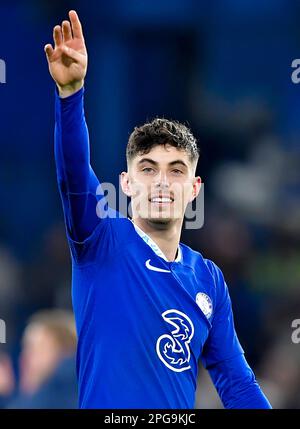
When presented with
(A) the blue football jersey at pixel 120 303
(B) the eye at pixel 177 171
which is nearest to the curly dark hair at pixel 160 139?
(B) the eye at pixel 177 171

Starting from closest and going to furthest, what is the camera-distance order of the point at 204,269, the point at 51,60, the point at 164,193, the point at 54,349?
the point at 51,60, the point at 164,193, the point at 204,269, the point at 54,349

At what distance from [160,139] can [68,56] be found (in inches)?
26.8

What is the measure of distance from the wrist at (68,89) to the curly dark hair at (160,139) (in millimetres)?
554

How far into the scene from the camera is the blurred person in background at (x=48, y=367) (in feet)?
16.1

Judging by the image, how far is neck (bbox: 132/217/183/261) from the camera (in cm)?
394

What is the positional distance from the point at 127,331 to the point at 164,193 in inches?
24.6

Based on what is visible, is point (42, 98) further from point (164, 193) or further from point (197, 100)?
point (164, 193)

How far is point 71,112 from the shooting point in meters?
3.53

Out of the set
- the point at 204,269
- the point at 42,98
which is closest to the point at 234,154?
the point at 42,98

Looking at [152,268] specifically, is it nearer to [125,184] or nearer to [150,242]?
[150,242]

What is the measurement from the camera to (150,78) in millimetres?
8578
